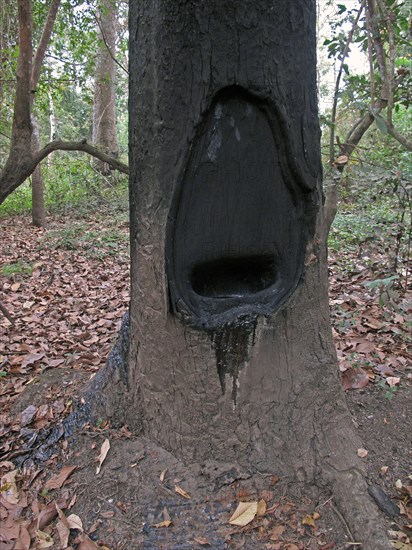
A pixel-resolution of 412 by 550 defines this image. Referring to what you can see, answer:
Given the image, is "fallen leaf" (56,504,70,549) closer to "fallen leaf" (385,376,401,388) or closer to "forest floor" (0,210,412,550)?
A: "forest floor" (0,210,412,550)

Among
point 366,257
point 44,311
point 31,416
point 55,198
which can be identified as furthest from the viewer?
point 55,198

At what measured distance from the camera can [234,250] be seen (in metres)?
1.75

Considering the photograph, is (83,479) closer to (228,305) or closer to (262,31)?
(228,305)

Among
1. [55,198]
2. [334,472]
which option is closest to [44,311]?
[334,472]

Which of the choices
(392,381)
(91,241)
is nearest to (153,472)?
(392,381)

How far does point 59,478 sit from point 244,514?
81 cm

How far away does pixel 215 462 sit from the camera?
6.33 feet

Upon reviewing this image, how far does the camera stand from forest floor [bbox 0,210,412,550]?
1743 mm

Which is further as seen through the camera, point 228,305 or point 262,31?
point 228,305

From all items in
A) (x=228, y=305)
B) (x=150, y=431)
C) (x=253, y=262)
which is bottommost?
(x=150, y=431)

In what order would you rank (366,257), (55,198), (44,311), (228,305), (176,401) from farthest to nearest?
1. (55,198)
2. (366,257)
3. (44,311)
4. (176,401)
5. (228,305)

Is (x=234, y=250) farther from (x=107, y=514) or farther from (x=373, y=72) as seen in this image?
(x=373, y=72)

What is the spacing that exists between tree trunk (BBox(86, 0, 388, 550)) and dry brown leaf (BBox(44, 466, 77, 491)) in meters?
0.36

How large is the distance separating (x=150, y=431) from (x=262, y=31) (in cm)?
164
